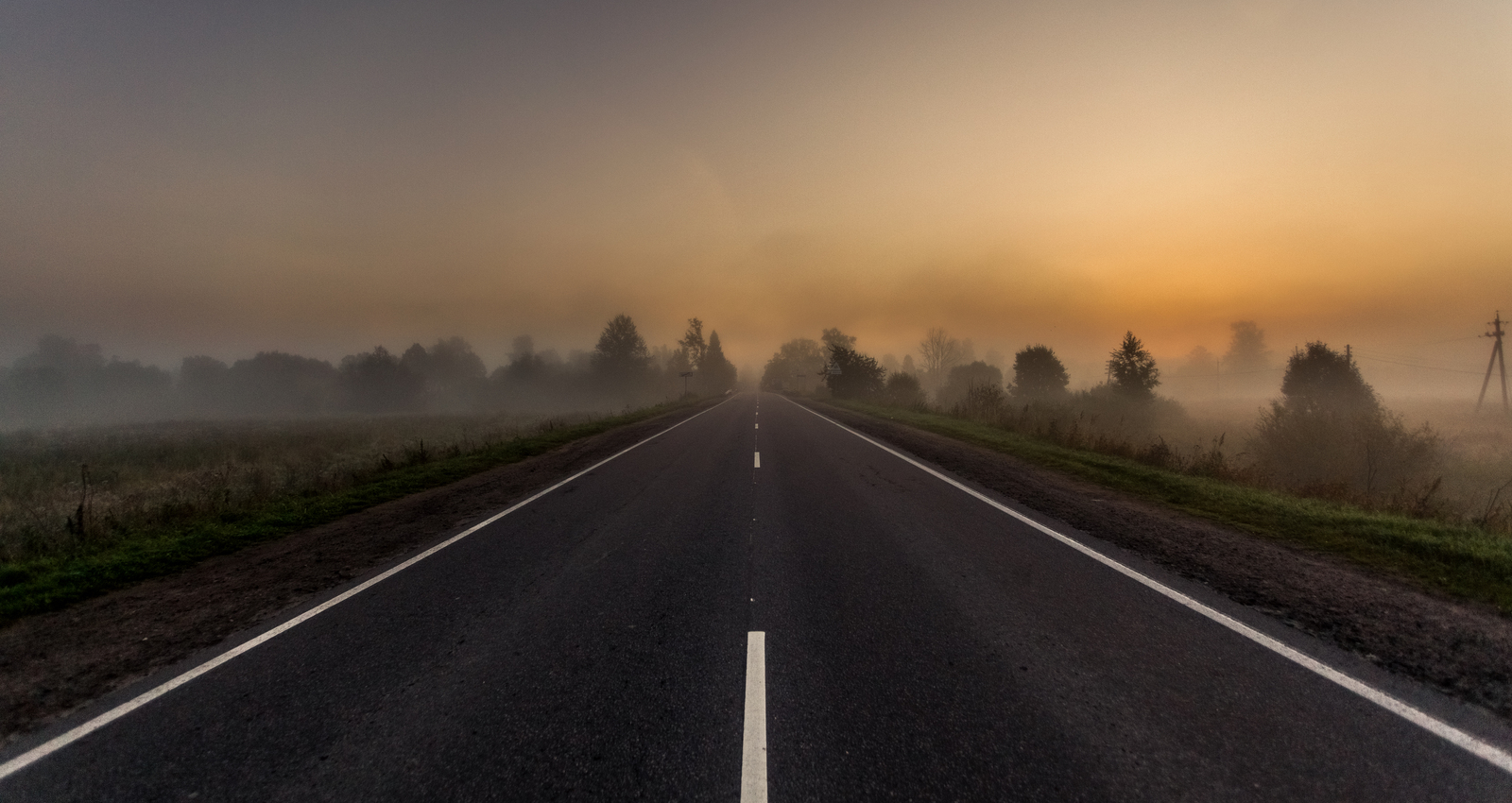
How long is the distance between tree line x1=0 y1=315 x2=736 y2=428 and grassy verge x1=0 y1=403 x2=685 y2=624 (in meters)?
56.6

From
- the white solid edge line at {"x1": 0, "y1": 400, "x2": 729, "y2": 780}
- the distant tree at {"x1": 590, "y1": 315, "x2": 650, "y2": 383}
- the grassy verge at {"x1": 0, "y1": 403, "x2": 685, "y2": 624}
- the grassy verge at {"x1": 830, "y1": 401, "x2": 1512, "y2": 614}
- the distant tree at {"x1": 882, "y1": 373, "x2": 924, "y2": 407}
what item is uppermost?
the distant tree at {"x1": 590, "y1": 315, "x2": 650, "y2": 383}

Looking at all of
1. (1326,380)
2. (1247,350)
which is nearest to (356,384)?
(1326,380)

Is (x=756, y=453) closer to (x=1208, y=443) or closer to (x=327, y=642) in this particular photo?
(x=327, y=642)

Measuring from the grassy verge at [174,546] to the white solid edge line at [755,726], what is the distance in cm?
666

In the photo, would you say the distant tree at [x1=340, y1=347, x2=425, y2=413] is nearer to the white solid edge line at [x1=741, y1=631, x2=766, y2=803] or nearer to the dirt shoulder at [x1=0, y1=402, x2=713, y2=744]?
the dirt shoulder at [x1=0, y1=402, x2=713, y2=744]

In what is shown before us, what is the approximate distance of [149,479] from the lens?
1464 cm

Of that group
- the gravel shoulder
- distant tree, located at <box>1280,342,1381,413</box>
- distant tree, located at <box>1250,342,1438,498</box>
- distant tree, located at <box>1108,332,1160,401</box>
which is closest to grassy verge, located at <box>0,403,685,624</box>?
the gravel shoulder

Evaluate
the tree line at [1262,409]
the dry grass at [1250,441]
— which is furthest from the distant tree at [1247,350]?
the dry grass at [1250,441]

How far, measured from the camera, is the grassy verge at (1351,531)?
4.83 meters

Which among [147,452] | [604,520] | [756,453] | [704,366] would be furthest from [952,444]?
[704,366]

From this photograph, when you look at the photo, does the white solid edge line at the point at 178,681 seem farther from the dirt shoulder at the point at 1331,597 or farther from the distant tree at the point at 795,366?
the distant tree at the point at 795,366

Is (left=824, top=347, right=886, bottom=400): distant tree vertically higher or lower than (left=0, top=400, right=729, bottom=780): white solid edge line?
higher

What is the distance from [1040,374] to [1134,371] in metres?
10.7

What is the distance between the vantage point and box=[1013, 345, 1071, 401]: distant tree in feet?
194
